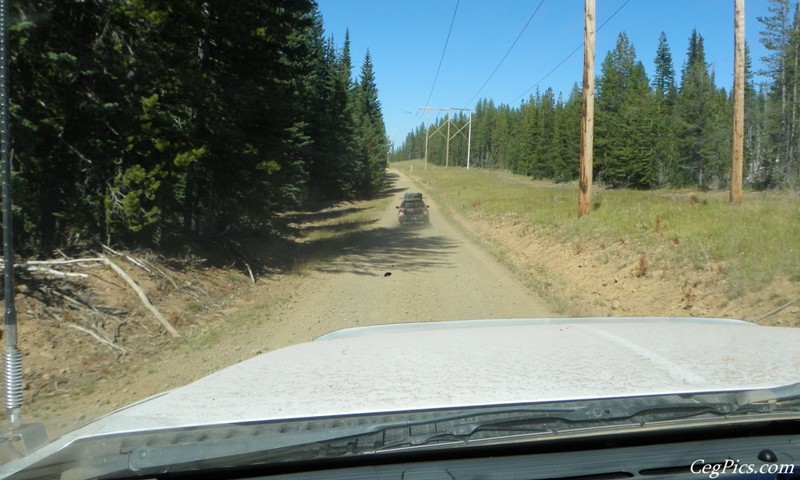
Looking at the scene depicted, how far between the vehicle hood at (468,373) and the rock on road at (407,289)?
18.2 ft

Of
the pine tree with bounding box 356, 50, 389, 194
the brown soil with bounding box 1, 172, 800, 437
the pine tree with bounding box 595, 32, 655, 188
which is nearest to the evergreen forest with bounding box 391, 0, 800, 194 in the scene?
the pine tree with bounding box 595, 32, 655, 188

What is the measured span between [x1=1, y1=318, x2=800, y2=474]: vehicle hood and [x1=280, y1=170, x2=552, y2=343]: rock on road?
5.55 metres

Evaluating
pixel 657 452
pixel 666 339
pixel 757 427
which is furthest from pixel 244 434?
pixel 666 339

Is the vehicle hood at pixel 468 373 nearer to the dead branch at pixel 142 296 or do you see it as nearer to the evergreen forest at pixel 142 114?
the dead branch at pixel 142 296

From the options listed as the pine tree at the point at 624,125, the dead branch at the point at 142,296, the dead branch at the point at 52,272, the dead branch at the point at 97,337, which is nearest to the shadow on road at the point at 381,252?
the dead branch at the point at 142,296

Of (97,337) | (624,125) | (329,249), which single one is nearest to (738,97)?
(329,249)

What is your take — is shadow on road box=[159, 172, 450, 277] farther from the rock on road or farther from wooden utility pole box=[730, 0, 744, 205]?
wooden utility pole box=[730, 0, 744, 205]

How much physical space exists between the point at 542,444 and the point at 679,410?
60cm

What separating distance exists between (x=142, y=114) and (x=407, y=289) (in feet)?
21.1

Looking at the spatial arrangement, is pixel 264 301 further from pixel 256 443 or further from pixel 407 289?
pixel 256 443

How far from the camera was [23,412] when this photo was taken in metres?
6.26

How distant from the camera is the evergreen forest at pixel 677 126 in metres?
54.1

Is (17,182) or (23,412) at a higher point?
(17,182)

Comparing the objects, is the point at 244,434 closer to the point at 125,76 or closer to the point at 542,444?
the point at 542,444
